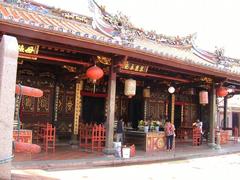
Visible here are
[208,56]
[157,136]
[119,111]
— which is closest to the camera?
[157,136]

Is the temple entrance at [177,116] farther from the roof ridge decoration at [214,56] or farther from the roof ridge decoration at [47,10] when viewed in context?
the roof ridge decoration at [47,10]

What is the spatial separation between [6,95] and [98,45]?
672 centimetres

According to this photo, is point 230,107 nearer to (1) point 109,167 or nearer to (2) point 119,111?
(2) point 119,111

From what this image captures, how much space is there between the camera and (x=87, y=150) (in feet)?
40.0

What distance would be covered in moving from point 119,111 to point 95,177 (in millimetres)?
8685

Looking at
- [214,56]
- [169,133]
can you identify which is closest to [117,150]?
[169,133]

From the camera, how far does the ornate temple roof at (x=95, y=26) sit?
9.28 meters

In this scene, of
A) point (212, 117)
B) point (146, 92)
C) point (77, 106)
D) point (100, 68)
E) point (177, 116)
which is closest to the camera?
point (100, 68)

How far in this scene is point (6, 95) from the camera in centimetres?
349

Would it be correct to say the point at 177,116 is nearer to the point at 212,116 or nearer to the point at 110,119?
the point at 212,116

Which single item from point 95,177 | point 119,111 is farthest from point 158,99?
point 95,177

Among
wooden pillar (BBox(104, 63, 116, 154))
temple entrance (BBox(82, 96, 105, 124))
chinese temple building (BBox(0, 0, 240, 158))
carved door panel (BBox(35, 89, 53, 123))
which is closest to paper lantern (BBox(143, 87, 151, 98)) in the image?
chinese temple building (BBox(0, 0, 240, 158))

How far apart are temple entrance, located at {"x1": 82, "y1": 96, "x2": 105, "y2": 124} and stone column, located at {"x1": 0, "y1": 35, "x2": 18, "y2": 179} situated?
11.8 m

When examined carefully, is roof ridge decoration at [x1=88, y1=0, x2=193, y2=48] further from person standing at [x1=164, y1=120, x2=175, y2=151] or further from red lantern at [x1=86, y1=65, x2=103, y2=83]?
person standing at [x1=164, y1=120, x2=175, y2=151]
